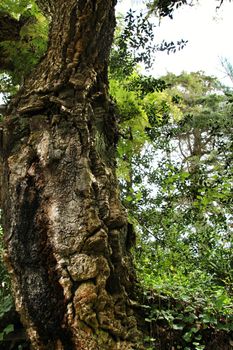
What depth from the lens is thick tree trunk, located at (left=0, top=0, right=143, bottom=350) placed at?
1.97 meters

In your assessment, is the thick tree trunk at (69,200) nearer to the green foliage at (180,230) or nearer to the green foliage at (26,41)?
the green foliage at (180,230)

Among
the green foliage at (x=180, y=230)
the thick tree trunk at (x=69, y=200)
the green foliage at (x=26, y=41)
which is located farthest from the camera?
the green foliage at (x=26, y=41)

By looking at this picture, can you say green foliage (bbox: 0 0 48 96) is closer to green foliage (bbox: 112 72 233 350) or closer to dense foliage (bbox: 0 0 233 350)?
dense foliage (bbox: 0 0 233 350)

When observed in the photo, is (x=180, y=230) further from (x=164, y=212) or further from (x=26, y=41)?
(x=26, y=41)

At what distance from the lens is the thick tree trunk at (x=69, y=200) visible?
6.47 feet

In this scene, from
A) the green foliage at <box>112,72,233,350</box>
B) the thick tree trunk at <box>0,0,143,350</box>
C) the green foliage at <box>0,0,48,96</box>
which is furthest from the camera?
the green foliage at <box>0,0,48,96</box>

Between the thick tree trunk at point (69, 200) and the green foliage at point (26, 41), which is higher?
the green foliage at point (26, 41)

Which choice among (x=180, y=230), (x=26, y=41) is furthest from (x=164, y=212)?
(x=26, y=41)

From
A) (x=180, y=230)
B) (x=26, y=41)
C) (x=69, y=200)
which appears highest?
(x=26, y=41)

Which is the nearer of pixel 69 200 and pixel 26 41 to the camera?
pixel 69 200

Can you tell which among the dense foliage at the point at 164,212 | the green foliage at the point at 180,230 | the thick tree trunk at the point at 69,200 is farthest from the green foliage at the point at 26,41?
the green foliage at the point at 180,230

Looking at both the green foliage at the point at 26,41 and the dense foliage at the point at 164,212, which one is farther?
the green foliage at the point at 26,41

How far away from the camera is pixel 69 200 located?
226 cm

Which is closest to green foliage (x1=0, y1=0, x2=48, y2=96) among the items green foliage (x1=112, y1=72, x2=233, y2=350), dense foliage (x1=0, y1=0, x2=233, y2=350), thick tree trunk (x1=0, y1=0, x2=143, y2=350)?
dense foliage (x1=0, y1=0, x2=233, y2=350)
